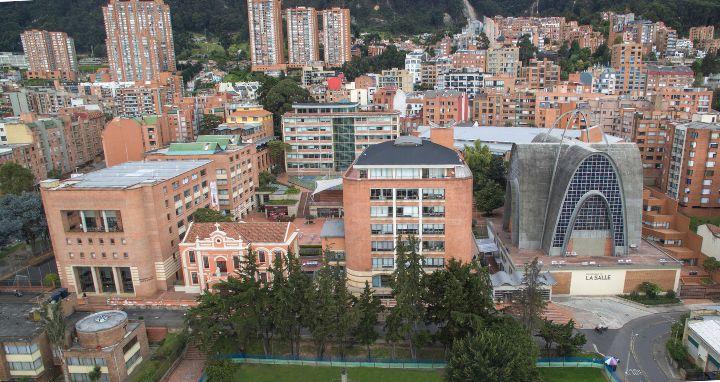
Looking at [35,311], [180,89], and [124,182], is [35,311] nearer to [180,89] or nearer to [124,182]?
[124,182]

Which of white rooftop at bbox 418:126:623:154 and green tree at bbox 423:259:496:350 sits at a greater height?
white rooftop at bbox 418:126:623:154

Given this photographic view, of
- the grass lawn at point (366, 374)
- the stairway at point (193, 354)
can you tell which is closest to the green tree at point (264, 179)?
the stairway at point (193, 354)

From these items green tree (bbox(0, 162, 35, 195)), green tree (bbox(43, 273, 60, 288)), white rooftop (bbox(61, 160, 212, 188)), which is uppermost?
white rooftop (bbox(61, 160, 212, 188))

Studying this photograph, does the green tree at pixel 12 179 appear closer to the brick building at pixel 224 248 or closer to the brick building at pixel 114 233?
the brick building at pixel 114 233

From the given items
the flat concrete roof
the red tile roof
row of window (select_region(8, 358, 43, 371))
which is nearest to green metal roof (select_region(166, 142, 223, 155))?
the red tile roof

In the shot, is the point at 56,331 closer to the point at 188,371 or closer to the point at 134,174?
the point at 188,371

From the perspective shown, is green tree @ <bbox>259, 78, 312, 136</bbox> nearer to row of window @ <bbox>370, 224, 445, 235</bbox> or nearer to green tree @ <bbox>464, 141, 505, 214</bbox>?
green tree @ <bbox>464, 141, 505, 214</bbox>

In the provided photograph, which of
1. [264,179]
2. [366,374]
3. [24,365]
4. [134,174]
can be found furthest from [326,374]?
[264,179]
